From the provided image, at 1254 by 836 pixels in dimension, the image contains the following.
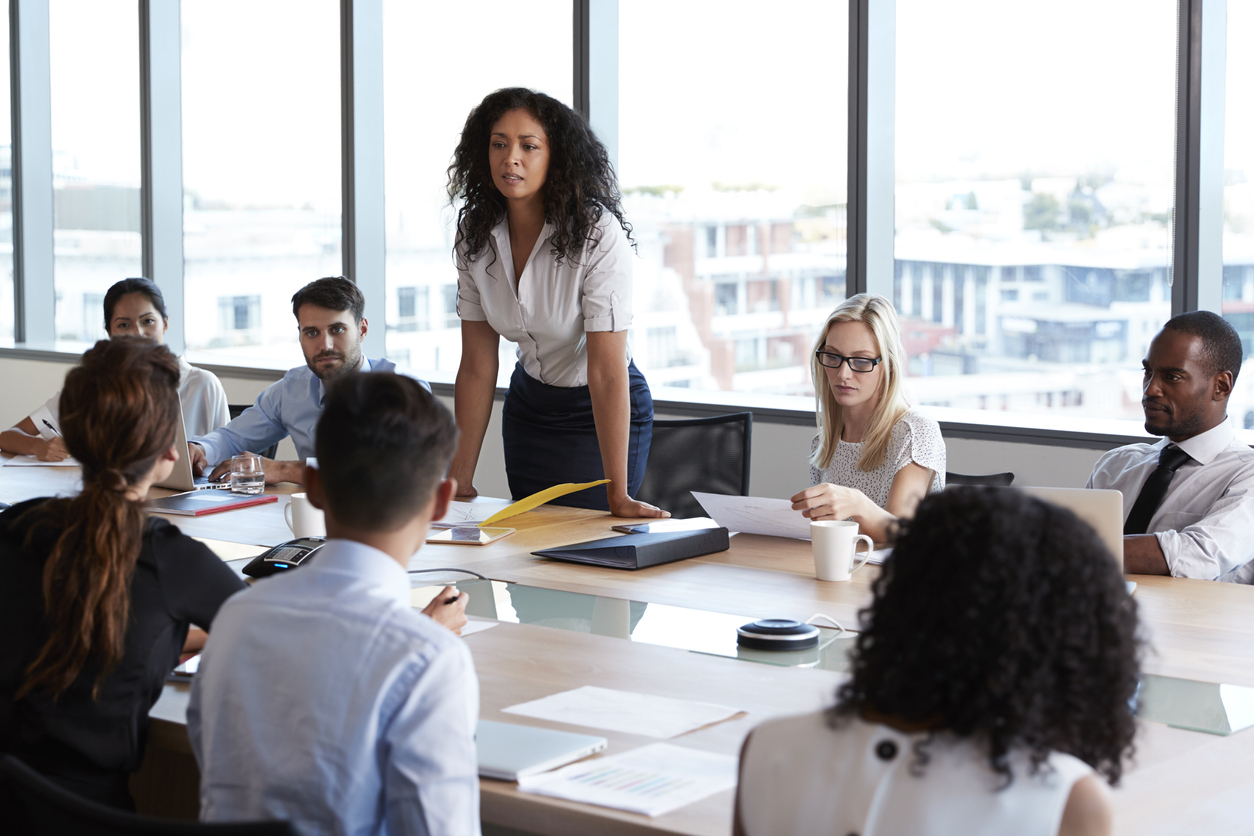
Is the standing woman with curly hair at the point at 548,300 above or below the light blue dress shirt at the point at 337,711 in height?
above

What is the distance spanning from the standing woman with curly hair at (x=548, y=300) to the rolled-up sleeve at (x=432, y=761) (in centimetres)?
162

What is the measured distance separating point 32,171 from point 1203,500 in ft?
21.0

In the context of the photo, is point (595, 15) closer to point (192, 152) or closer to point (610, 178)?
point (610, 178)

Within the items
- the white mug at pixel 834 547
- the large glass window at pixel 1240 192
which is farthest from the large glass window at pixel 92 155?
the white mug at pixel 834 547

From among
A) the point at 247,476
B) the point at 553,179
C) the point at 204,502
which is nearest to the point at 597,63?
the point at 553,179

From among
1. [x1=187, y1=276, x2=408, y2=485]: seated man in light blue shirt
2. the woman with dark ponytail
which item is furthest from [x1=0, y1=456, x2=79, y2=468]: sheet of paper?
the woman with dark ponytail

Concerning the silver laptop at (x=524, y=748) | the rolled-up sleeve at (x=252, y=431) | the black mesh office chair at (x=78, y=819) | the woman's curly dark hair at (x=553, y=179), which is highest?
the woman's curly dark hair at (x=553, y=179)

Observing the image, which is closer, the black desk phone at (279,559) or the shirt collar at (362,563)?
the shirt collar at (362,563)

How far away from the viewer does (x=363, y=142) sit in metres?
5.63

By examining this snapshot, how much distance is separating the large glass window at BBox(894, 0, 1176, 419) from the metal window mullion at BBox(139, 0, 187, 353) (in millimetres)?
3751

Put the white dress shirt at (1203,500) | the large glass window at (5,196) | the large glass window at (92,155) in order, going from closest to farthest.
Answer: the white dress shirt at (1203,500) < the large glass window at (92,155) < the large glass window at (5,196)

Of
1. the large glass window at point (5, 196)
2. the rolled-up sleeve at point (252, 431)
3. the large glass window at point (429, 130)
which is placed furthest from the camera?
the large glass window at point (5, 196)

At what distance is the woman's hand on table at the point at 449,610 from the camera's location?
165 cm

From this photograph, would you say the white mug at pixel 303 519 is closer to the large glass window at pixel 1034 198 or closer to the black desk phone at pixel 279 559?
the black desk phone at pixel 279 559
